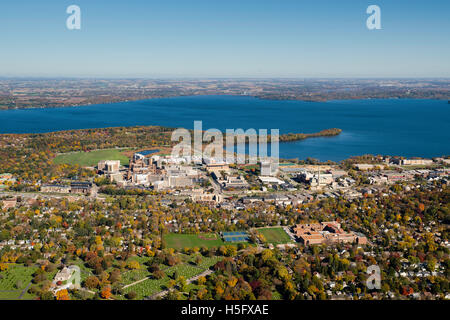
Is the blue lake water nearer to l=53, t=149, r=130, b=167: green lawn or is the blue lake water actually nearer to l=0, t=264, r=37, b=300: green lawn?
l=53, t=149, r=130, b=167: green lawn

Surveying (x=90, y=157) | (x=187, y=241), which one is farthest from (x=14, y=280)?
(x=90, y=157)

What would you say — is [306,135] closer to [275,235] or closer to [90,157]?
[90,157]

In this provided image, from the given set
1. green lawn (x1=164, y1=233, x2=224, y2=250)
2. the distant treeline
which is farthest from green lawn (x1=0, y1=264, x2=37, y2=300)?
the distant treeline

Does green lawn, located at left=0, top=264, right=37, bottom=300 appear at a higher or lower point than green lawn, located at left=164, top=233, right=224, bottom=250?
lower

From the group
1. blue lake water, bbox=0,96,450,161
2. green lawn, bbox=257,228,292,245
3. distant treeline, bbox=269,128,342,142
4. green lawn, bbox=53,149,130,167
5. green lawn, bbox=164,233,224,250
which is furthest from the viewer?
distant treeline, bbox=269,128,342,142

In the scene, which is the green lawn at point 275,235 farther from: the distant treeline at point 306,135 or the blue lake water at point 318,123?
the distant treeline at point 306,135
